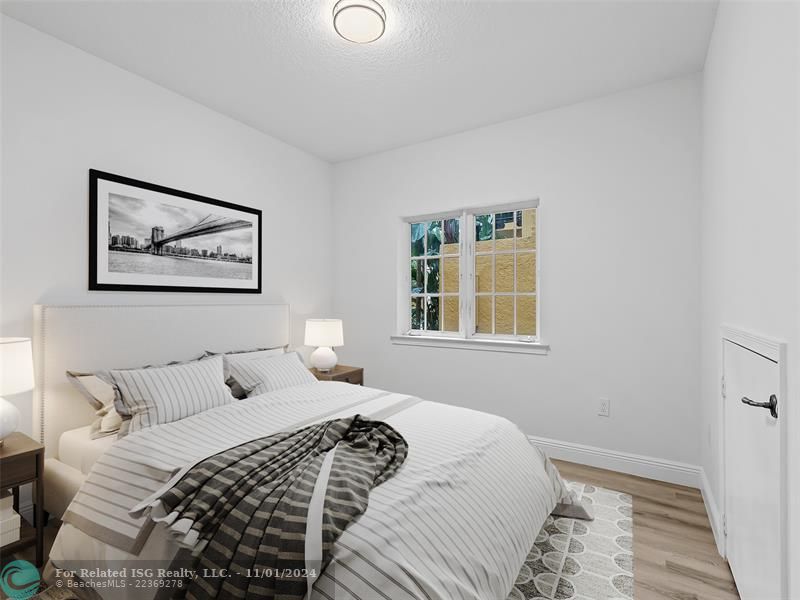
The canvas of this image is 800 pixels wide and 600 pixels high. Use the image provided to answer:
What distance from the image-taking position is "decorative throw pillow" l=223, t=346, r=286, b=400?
2.72 meters

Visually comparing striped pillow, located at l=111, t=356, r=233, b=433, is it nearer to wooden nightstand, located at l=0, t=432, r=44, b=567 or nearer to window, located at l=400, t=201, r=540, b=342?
wooden nightstand, located at l=0, t=432, r=44, b=567

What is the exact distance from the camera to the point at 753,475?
4.72 feet

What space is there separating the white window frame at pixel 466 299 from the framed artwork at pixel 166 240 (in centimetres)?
136

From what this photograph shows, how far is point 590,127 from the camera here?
304 centimetres

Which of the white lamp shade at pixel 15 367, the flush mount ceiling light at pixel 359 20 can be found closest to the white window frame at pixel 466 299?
the flush mount ceiling light at pixel 359 20

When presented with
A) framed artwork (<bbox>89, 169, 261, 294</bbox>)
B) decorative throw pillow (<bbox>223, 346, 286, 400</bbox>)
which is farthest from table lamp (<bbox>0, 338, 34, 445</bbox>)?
decorative throw pillow (<bbox>223, 346, 286, 400</bbox>)

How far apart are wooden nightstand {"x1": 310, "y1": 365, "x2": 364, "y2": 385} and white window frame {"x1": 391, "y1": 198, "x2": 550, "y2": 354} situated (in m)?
0.47

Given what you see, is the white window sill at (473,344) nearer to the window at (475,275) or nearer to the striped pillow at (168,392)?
the window at (475,275)

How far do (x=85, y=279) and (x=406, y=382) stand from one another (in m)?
2.55

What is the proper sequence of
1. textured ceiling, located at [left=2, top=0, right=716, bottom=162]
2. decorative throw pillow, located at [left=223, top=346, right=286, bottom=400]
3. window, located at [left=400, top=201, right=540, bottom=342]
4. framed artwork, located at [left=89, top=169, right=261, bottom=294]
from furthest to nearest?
1. window, located at [left=400, top=201, right=540, bottom=342]
2. decorative throw pillow, located at [left=223, top=346, right=286, bottom=400]
3. framed artwork, located at [left=89, top=169, right=261, bottom=294]
4. textured ceiling, located at [left=2, top=0, right=716, bottom=162]

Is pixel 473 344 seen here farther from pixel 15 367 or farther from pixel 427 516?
pixel 15 367

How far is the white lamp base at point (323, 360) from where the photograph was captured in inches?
142

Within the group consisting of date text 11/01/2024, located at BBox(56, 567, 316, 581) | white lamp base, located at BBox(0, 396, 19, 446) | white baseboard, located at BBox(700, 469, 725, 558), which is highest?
white lamp base, located at BBox(0, 396, 19, 446)

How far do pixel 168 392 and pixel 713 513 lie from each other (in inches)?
117
